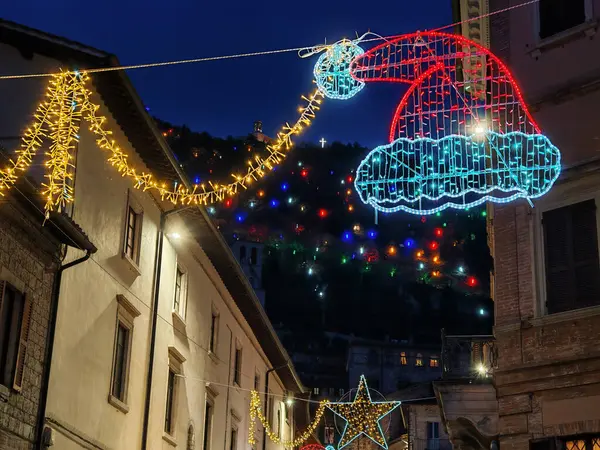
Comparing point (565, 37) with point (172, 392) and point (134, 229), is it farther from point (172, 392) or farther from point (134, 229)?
point (172, 392)

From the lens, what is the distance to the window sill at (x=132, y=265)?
722 inches

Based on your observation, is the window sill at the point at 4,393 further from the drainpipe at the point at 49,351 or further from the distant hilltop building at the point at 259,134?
the distant hilltop building at the point at 259,134

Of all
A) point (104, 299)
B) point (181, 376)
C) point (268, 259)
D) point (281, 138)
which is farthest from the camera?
point (268, 259)

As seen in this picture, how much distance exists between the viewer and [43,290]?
1455 centimetres

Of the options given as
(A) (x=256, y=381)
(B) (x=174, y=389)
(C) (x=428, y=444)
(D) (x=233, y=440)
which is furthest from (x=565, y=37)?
(C) (x=428, y=444)

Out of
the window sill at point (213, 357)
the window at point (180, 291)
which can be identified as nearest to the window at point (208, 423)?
the window sill at point (213, 357)

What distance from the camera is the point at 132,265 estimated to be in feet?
61.7

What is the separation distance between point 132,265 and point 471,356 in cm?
752

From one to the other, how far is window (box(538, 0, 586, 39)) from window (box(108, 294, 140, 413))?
1009cm

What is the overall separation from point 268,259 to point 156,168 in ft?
321

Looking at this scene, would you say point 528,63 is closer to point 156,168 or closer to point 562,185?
point 562,185

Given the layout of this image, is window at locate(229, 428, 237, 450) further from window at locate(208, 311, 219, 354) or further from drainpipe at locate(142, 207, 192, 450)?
drainpipe at locate(142, 207, 192, 450)

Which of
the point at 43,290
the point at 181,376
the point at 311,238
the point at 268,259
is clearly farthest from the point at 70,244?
the point at 311,238

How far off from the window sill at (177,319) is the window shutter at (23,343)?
822cm
